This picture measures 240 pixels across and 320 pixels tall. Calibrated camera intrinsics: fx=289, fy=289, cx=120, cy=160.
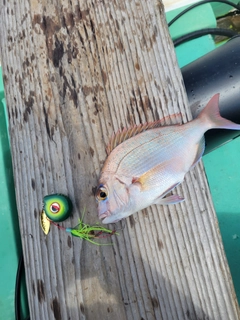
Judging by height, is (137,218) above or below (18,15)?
below

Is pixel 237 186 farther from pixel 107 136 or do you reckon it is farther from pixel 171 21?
pixel 171 21

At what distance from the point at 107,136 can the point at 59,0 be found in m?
0.65

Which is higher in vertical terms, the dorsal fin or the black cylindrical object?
the black cylindrical object

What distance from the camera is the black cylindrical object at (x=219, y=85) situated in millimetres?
1259

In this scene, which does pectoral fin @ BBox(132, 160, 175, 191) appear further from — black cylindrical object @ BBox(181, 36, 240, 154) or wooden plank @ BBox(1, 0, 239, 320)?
black cylindrical object @ BBox(181, 36, 240, 154)

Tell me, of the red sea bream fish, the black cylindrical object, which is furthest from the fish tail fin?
the black cylindrical object

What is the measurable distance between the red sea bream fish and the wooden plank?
6cm

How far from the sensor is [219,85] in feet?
4.14

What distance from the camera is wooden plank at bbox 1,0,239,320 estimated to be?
1.02m

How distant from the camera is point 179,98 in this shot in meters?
1.10

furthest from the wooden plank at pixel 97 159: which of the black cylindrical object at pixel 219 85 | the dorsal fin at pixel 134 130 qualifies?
the black cylindrical object at pixel 219 85

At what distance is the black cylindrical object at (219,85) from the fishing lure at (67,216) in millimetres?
630

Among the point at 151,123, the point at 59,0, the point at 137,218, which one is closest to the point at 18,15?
the point at 59,0

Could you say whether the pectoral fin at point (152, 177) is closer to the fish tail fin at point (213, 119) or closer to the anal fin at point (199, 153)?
the anal fin at point (199, 153)
